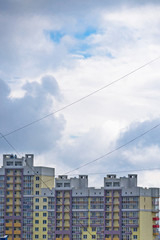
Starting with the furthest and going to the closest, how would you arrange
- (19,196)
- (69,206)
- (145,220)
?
(19,196) → (69,206) → (145,220)

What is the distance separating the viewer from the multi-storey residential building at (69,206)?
13400 cm

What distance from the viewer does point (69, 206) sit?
138 meters

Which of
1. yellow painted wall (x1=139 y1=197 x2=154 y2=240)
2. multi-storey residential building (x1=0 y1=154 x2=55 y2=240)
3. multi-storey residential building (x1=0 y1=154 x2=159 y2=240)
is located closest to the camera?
yellow painted wall (x1=139 y1=197 x2=154 y2=240)

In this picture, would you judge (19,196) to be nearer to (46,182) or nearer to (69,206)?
(46,182)

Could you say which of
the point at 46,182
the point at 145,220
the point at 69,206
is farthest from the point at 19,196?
the point at 145,220

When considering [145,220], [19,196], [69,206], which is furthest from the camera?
[19,196]

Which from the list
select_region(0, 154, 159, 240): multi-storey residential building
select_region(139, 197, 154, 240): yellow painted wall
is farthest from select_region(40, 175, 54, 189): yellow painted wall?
select_region(139, 197, 154, 240): yellow painted wall

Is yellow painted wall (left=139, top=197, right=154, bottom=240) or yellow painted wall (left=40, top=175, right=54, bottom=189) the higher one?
yellow painted wall (left=40, top=175, right=54, bottom=189)

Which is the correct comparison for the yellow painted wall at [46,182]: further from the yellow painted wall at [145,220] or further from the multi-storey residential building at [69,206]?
the yellow painted wall at [145,220]

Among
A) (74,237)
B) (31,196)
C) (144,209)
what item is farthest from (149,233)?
(31,196)

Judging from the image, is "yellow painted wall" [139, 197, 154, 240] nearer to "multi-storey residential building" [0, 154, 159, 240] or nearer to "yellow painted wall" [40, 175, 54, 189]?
"multi-storey residential building" [0, 154, 159, 240]

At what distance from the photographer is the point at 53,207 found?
138m

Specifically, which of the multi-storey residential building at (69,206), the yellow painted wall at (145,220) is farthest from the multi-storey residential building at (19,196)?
the yellow painted wall at (145,220)

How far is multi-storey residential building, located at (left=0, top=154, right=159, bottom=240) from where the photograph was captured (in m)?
134
